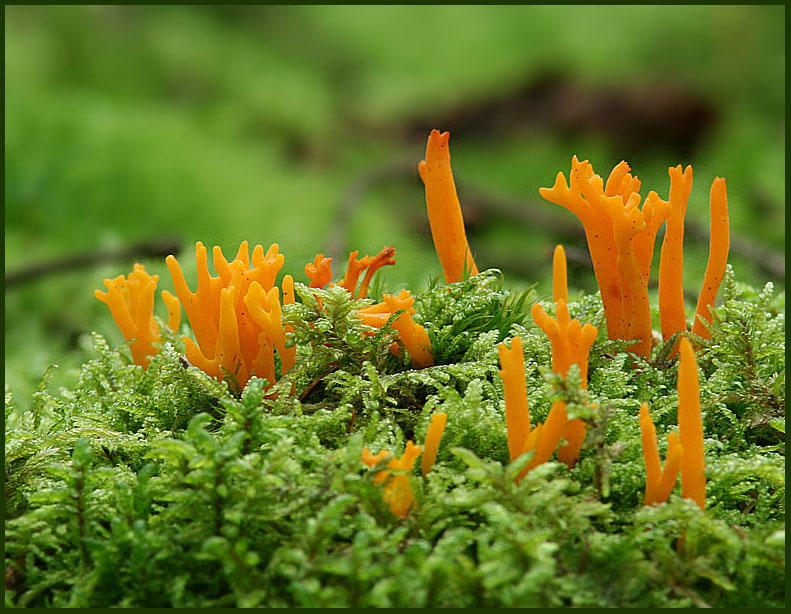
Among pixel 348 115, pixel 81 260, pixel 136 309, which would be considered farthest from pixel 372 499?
pixel 348 115

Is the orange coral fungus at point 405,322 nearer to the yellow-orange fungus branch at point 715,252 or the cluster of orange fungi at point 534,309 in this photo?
the cluster of orange fungi at point 534,309

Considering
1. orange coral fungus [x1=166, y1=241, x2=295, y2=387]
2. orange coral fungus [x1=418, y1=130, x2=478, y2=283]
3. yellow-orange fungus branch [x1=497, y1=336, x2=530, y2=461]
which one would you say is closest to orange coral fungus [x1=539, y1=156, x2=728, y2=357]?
orange coral fungus [x1=418, y1=130, x2=478, y2=283]

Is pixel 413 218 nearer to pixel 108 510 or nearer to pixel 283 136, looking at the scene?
pixel 283 136

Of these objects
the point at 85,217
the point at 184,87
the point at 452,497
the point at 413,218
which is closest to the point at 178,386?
the point at 452,497

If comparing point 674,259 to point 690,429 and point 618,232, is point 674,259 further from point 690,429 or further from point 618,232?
point 690,429

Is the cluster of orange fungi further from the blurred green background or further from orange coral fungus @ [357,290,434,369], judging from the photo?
the blurred green background

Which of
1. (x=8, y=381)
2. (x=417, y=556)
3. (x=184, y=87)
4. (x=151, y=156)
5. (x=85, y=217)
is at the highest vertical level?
(x=184, y=87)
